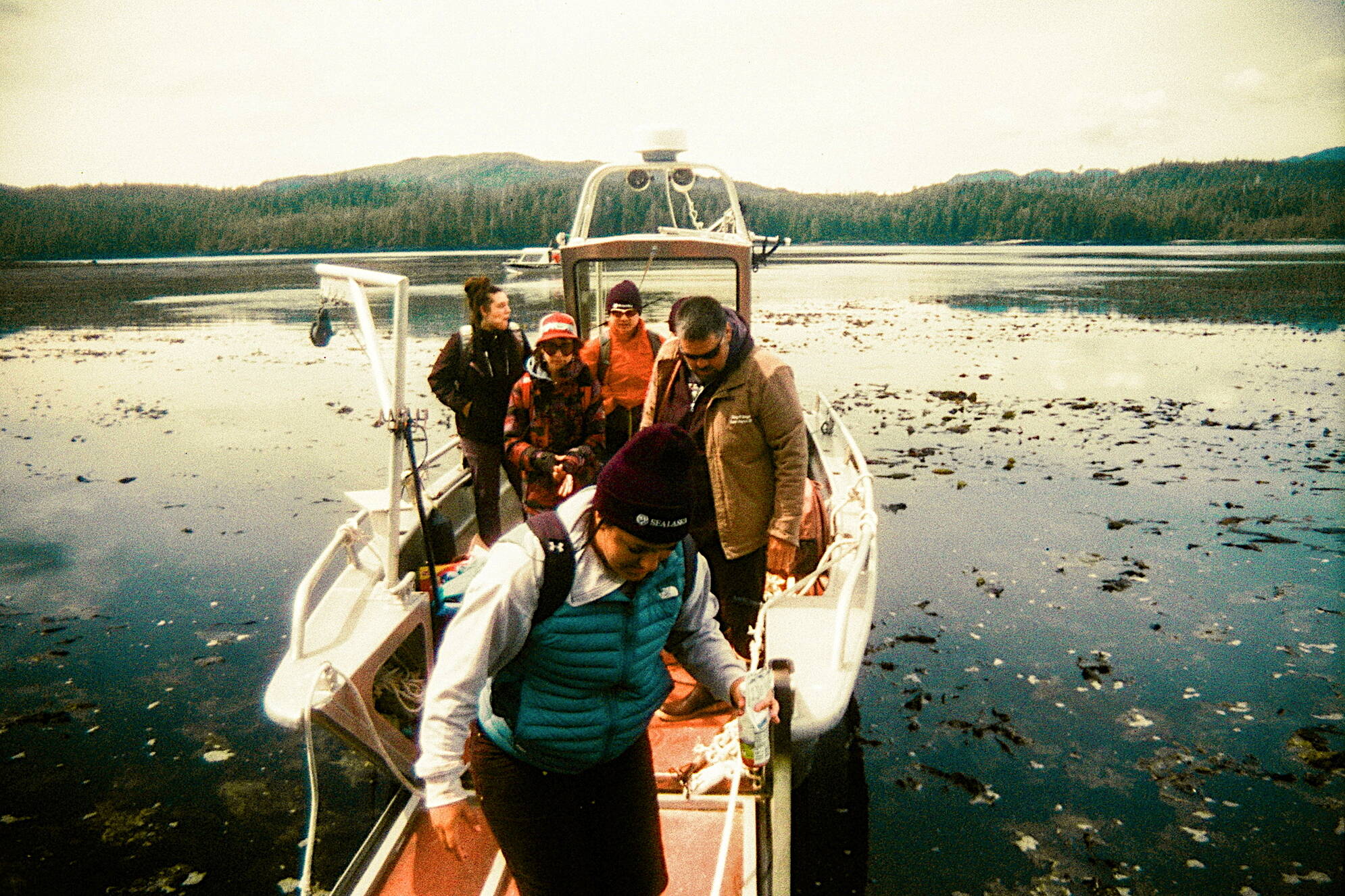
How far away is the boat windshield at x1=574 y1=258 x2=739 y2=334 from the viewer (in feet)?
21.3

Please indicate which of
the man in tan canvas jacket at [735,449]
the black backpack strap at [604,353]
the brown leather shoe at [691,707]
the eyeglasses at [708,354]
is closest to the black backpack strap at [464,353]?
the black backpack strap at [604,353]

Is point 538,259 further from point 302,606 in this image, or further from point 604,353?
point 302,606

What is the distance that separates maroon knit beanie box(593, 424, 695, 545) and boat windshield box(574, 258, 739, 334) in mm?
4525

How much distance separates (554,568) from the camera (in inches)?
74.3

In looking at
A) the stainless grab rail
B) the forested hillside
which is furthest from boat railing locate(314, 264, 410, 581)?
the forested hillside

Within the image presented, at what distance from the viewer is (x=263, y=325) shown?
33594mm

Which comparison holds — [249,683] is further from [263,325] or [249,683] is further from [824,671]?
[263,325]

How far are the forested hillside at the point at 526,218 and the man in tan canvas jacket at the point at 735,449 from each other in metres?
97.5

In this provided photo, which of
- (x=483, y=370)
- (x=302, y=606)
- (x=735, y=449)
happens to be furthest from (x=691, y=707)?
(x=483, y=370)

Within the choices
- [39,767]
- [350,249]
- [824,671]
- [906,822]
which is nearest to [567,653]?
[824,671]

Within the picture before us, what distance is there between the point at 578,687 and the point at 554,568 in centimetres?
35

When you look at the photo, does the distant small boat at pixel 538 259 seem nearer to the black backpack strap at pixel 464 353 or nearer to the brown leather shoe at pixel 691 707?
the black backpack strap at pixel 464 353

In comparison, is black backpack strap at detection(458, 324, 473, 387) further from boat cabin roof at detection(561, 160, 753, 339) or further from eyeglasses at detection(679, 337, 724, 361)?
eyeglasses at detection(679, 337, 724, 361)

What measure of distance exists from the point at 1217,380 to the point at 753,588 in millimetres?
19821
